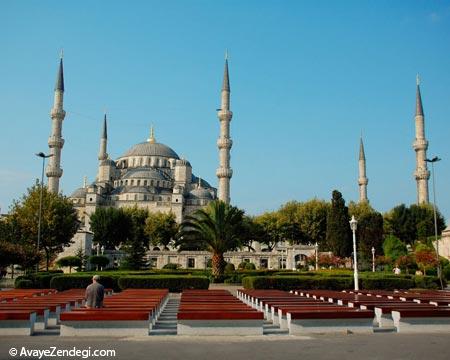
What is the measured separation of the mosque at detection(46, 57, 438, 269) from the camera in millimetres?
56031

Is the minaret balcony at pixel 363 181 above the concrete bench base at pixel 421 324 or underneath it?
above

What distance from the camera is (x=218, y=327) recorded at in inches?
364

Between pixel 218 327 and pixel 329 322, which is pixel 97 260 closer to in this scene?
pixel 218 327

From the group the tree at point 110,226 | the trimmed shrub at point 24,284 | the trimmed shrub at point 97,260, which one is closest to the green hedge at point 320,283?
the trimmed shrub at point 24,284

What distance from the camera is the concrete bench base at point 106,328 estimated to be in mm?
8930

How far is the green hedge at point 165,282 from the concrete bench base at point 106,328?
13.5 m

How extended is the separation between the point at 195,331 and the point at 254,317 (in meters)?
1.12

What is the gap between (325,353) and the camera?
7230 millimetres

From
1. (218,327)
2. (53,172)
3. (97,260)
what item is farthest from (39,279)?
(53,172)

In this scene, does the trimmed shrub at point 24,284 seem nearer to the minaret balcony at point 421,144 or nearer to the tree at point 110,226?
the tree at point 110,226

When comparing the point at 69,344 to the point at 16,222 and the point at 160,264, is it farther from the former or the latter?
the point at 160,264

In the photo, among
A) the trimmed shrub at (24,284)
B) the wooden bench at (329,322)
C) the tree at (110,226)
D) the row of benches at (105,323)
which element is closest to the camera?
the row of benches at (105,323)

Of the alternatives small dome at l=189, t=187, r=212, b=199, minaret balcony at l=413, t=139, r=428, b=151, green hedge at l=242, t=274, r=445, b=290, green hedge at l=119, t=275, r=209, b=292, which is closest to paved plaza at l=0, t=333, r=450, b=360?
green hedge at l=119, t=275, r=209, b=292

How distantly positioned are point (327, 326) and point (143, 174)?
236ft
